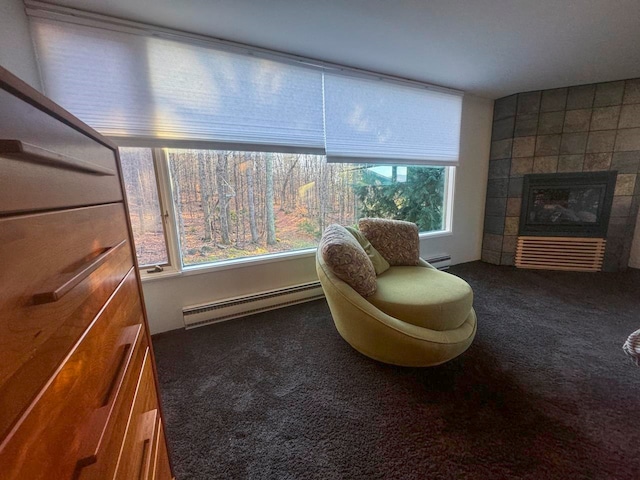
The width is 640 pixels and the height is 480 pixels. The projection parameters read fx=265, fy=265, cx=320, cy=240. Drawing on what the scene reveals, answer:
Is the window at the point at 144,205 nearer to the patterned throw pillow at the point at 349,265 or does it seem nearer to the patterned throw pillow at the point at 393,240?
the patterned throw pillow at the point at 349,265

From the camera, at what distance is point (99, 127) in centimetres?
177

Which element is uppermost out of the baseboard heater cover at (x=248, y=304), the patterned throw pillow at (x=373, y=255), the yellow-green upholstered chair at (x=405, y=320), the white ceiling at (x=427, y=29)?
the white ceiling at (x=427, y=29)

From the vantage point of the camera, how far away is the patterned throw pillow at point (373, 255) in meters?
2.16

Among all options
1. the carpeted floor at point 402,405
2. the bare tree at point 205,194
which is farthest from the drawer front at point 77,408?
the bare tree at point 205,194

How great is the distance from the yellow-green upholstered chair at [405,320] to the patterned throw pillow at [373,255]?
325mm

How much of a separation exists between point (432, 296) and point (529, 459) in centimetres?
84

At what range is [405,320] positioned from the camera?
1.65 m

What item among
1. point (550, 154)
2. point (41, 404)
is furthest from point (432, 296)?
A: point (550, 154)

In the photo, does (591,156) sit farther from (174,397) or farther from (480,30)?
(174,397)

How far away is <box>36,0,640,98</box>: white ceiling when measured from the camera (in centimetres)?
168

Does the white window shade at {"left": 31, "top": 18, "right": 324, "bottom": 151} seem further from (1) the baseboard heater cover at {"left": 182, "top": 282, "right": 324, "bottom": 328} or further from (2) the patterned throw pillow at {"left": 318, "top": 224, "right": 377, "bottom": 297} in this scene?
(1) the baseboard heater cover at {"left": 182, "top": 282, "right": 324, "bottom": 328}

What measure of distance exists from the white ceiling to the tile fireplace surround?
19.3 inches

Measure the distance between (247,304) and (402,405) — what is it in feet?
5.00

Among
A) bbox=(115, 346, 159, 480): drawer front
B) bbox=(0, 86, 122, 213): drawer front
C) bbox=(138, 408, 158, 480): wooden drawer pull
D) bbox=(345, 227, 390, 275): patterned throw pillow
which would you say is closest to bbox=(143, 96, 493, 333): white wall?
bbox=(345, 227, 390, 275): patterned throw pillow
